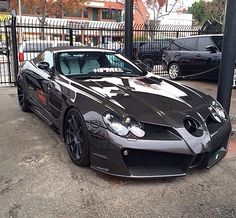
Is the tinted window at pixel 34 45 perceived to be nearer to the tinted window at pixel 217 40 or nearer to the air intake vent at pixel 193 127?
the tinted window at pixel 217 40

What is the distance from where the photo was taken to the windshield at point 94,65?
4645 millimetres

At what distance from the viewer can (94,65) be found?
4859mm

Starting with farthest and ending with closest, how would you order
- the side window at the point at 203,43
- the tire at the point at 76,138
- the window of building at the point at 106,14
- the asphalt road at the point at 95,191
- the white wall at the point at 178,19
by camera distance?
the window of building at the point at 106,14
the white wall at the point at 178,19
the side window at the point at 203,43
the tire at the point at 76,138
the asphalt road at the point at 95,191

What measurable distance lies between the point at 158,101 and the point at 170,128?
559 mm

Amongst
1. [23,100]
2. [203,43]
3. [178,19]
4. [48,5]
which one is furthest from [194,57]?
[178,19]

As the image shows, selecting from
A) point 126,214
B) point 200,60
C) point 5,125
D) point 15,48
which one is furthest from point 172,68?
point 126,214

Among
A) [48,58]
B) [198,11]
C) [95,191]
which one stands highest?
[198,11]

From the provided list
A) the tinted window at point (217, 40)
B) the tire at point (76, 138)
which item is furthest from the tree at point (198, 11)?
the tire at point (76, 138)

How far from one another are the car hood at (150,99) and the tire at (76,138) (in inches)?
13.5

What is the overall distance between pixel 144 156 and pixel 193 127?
25.9 inches

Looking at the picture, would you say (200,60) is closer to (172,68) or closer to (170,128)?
(172,68)

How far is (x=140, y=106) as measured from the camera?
350 centimetres

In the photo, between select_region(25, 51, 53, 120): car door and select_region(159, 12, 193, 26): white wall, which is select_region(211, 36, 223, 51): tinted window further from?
select_region(159, 12, 193, 26): white wall

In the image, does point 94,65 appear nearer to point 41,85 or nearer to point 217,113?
point 41,85
